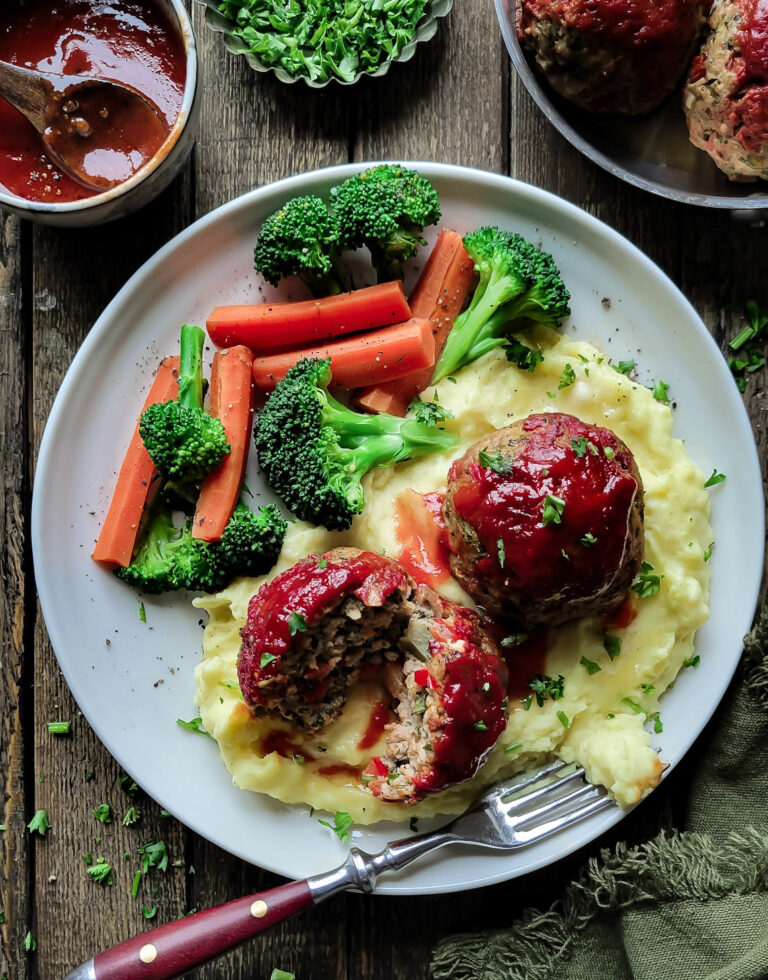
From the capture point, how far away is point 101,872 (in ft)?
16.7

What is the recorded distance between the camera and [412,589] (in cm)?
438

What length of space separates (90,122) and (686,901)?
5002 millimetres

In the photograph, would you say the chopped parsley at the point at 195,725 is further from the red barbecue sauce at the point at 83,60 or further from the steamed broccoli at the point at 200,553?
the red barbecue sauce at the point at 83,60

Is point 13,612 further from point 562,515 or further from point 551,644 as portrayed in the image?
point 562,515

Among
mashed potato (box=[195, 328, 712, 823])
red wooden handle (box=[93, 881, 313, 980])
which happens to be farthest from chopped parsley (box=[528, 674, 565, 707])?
red wooden handle (box=[93, 881, 313, 980])

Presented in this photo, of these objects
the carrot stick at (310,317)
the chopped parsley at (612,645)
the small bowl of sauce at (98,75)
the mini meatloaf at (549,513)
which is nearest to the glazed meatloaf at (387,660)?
the mini meatloaf at (549,513)

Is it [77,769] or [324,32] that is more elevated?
[324,32]

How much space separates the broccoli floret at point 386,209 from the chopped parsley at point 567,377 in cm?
101

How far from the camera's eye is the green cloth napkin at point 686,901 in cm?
461

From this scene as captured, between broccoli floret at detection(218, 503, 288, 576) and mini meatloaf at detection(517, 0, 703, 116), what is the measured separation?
2691 millimetres

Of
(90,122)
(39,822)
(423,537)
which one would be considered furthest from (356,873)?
(90,122)

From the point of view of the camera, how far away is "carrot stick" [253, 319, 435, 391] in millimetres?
4672

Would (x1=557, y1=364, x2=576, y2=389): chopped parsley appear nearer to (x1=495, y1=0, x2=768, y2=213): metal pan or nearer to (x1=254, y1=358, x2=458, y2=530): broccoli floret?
(x1=254, y1=358, x2=458, y2=530): broccoli floret

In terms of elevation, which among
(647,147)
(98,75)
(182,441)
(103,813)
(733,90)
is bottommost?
Answer: (103,813)
